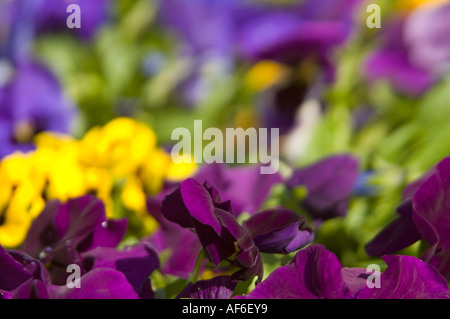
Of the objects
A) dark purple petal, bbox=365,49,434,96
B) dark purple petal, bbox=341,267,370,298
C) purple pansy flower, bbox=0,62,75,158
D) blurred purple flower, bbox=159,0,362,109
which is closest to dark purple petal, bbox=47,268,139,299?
dark purple petal, bbox=341,267,370,298

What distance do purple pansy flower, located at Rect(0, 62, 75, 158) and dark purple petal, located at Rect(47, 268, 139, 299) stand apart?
38 cm

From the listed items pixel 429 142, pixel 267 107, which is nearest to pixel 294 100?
pixel 267 107

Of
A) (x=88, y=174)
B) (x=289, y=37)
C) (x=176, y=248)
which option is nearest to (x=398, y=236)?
(x=176, y=248)

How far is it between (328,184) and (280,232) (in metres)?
0.14

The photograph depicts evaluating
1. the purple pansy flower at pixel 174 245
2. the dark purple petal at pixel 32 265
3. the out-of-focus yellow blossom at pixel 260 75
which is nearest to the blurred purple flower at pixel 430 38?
the out-of-focus yellow blossom at pixel 260 75

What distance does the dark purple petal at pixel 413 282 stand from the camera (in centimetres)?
34

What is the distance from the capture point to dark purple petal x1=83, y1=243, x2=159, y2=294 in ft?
1.24

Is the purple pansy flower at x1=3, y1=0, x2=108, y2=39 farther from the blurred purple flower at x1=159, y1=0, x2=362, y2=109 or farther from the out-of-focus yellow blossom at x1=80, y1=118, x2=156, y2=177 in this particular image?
the out-of-focus yellow blossom at x1=80, y1=118, x2=156, y2=177

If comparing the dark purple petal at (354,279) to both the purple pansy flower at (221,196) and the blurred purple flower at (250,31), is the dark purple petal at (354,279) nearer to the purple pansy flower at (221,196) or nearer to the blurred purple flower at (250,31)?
the purple pansy flower at (221,196)

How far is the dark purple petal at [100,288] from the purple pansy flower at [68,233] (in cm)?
5

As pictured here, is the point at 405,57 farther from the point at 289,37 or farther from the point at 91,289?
Result: the point at 91,289

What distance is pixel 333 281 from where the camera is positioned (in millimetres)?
338

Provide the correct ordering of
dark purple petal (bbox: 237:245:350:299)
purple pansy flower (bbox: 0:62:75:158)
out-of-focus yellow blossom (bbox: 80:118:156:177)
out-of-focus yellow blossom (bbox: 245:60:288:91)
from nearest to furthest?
dark purple petal (bbox: 237:245:350:299)
out-of-focus yellow blossom (bbox: 80:118:156:177)
purple pansy flower (bbox: 0:62:75:158)
out-of-focus yellow blossom (bbox: 245:60:288:91)
